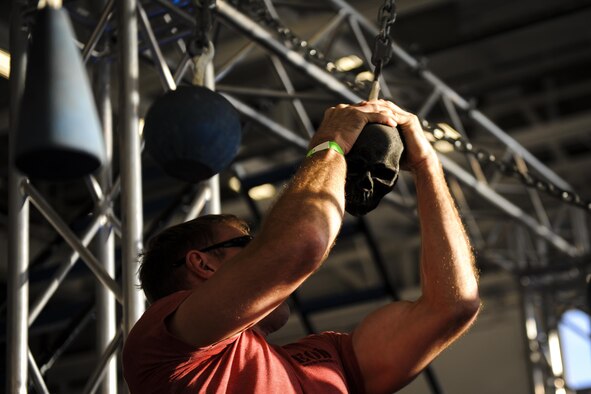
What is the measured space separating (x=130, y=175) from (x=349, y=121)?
1394mm

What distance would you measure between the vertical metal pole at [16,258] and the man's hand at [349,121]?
1.54 meters

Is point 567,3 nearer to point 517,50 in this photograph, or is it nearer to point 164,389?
point 517,50

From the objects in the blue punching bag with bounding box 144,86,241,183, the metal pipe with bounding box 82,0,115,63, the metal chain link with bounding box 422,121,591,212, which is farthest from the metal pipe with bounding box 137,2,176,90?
the metal chain link with bounding box 422,121,591,212

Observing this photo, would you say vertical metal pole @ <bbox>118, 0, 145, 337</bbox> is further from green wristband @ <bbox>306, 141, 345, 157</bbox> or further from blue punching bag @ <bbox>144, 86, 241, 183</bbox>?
green wristband @ <bbox>306, 141, 345, 157</bbox>

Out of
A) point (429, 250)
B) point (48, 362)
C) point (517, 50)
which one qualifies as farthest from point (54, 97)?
point (517, 50)

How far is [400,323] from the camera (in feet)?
6.86

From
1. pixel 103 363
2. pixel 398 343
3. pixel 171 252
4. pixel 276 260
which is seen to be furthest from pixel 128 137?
pixel 276 260

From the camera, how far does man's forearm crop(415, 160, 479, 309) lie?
1.99m

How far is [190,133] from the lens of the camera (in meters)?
2.58

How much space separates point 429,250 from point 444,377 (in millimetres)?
8511

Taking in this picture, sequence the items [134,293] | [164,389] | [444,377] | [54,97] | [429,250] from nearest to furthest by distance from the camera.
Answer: [54,97]
[164,389]
[429,250]
[134,293]
[444,377]

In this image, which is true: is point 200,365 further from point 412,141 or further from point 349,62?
point 349,62

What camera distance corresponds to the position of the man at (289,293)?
1.66m

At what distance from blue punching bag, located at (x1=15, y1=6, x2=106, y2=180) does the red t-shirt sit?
0.56 meters
